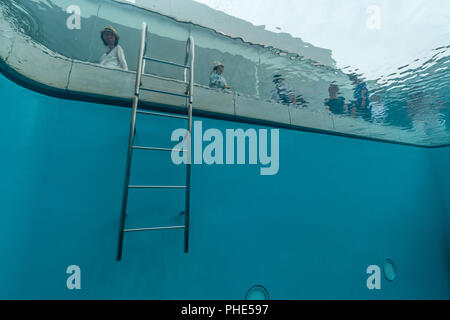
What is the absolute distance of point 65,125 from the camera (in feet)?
5.37

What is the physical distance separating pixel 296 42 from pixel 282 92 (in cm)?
96

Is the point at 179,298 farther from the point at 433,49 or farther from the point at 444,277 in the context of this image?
the point at 444,277

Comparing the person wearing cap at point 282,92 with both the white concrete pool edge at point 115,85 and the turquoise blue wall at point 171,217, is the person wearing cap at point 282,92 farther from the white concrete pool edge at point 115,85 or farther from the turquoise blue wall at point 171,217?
the turquoise blue wall at point 171,217

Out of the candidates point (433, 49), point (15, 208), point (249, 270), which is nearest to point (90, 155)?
point (15, 208)

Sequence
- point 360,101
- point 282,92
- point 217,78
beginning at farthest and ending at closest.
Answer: point 360,101 < point 282,92 < point 217,78

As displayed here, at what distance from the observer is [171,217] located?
1771 mm

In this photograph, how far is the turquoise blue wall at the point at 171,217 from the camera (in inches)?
56.4

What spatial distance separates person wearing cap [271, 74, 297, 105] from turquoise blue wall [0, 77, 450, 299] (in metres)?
1.06

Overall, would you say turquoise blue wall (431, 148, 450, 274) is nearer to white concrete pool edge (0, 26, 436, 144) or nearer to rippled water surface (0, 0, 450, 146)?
rippled water surface (0, 0, 450, 146)

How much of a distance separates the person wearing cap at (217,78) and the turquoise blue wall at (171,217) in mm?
708

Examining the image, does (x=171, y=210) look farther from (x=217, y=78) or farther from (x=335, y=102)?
(x=335, y=102)

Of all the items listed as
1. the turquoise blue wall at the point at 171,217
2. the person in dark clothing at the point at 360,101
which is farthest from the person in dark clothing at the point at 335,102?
the turquoise blue wall at the point at 171,217

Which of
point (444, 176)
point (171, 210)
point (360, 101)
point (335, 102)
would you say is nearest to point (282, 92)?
point (335, 102)

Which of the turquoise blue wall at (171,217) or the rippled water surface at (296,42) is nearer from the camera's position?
the turquoise blue wall at (171,217)
